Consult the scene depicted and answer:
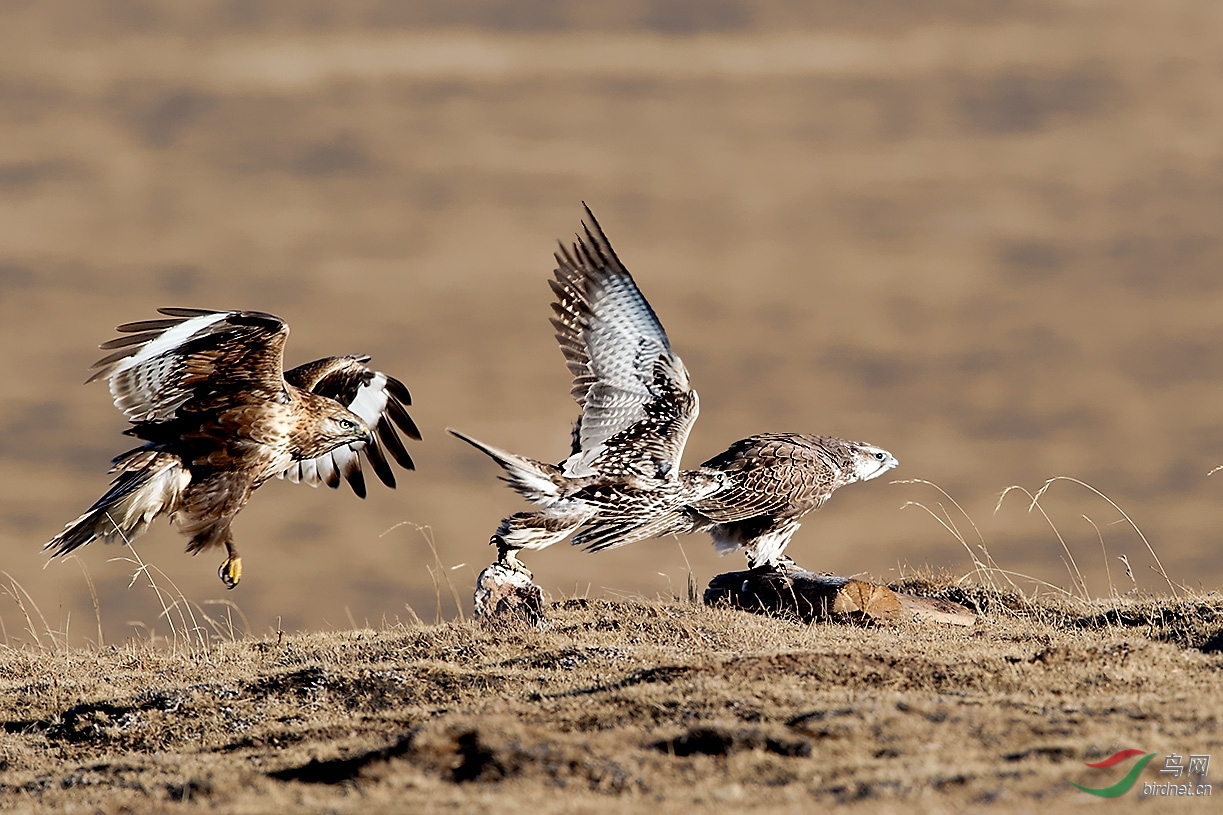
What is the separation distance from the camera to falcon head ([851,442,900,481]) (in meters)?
11.8

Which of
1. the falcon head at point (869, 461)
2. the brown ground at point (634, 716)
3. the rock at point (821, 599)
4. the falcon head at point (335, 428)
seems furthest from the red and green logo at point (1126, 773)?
the falcon head at point (335, 428)

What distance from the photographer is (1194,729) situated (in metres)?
6.12

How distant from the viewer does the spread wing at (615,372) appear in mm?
10211

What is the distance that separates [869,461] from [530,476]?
361cm

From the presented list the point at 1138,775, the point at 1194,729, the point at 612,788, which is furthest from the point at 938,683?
the point at 612,788

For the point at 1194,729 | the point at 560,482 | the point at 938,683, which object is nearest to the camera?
the point at 1194,729

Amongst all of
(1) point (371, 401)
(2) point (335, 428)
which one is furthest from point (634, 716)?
(1) point (371, 401)

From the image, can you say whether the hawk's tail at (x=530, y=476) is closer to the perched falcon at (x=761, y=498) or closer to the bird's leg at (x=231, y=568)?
the perched falcon at (x=761, y=498)

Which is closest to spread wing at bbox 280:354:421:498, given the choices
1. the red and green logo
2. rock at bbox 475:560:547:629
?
rock at bbox 475:560:547:629

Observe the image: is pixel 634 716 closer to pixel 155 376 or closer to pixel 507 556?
pixel 507 556

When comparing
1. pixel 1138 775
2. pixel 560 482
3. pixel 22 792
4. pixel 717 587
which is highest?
pixel 560 482

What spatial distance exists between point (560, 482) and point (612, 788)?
15.2ft

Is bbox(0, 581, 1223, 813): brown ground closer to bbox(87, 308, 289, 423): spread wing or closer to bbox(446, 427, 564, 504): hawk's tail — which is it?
bbox(446, 427, 564, 504): hawk's tail

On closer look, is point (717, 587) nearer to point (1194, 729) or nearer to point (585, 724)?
point (585, 724)
